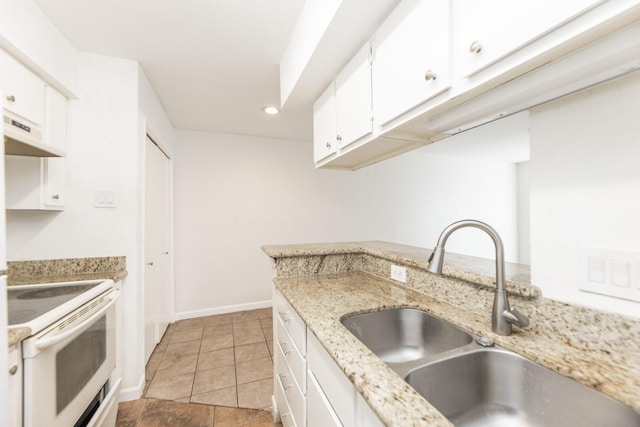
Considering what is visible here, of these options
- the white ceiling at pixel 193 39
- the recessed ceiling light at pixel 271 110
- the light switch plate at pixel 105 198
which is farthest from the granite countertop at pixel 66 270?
the recessed ceiling light at pixel 271 110

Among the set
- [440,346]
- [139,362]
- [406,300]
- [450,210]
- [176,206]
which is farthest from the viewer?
[450,210]

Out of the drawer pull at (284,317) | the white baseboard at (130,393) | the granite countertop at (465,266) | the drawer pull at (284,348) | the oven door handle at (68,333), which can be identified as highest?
the granite countertop at (465,266)

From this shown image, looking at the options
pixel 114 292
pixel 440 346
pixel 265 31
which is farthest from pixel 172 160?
pixel 440 346

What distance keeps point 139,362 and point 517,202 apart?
397cm

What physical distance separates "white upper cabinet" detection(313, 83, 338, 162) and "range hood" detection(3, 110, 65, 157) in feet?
5.02

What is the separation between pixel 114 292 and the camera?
1614 millimetres

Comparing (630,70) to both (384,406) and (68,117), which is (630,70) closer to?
(384,406)

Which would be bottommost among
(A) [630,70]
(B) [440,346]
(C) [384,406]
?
(B) [440,346]

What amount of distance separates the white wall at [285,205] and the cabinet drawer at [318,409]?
8.21 feet

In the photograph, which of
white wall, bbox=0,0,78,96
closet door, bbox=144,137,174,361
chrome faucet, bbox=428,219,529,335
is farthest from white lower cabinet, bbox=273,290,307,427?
white wall, bbox=0,0,78,96

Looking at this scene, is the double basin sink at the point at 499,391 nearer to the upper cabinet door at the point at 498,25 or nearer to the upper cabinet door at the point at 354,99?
the upper cabinet door at the point at 498,25

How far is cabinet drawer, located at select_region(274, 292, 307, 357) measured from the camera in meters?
1.09

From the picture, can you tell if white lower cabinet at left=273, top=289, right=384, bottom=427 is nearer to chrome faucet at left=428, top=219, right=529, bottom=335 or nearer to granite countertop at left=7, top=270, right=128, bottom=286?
chrome faucet at left=428, top=219, right=529, bottom=335

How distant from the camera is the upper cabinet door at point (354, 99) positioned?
4.16 feet
